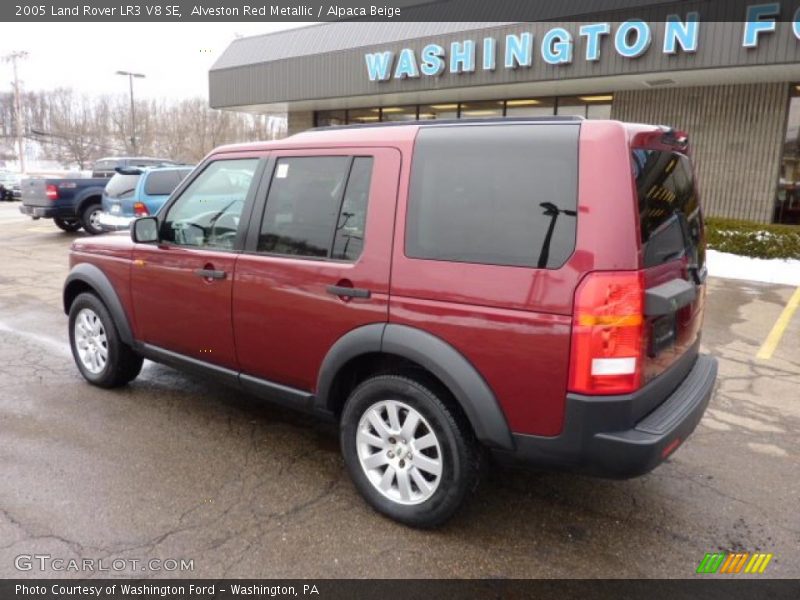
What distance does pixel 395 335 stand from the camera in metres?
2.82

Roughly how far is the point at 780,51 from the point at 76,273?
418 inches

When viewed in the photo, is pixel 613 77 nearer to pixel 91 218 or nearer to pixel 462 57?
pixel 462 57

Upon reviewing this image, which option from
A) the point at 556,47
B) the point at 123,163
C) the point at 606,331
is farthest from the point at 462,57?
the point at 123,163

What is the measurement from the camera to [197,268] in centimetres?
375

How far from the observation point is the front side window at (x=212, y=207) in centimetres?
367

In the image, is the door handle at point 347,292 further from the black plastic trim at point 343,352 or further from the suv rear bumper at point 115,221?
the suv rear bumper at point 115,221

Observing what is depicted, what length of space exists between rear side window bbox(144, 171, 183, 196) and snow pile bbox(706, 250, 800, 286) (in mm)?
9434

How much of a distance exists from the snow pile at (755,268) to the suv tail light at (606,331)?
848 cm

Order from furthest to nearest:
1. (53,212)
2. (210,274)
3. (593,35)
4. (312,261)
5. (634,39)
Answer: (53,212), (593,35), (634,39), (210,274), (312,261)

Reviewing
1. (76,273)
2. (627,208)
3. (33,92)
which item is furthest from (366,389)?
(33,92)

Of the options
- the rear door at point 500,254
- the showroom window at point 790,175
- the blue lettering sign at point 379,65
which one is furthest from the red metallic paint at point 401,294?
the blue lettering sign at point 379,65

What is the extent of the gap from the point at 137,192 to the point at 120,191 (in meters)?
1.26

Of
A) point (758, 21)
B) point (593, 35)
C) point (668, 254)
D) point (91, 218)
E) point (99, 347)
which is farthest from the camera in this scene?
point (91, 218)

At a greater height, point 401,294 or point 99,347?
point 401,294
